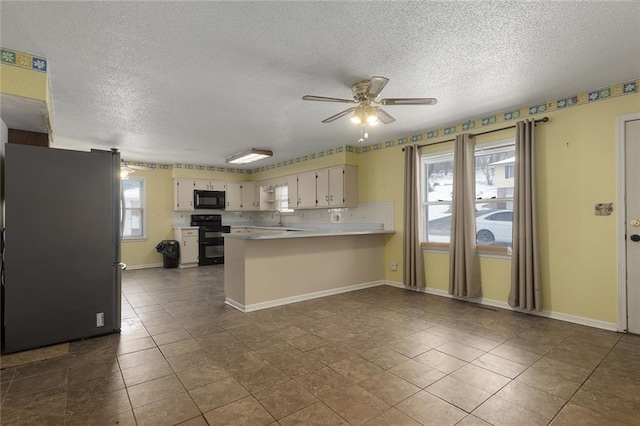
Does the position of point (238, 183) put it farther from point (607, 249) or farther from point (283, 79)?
point (607, 249)

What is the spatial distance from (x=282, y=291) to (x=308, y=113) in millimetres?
2331

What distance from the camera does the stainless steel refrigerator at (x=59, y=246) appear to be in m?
2.78

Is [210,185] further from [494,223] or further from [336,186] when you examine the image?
[494,223]

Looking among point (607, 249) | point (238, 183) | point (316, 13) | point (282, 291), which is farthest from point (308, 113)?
point (238, 183)

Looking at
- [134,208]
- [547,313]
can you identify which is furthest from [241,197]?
[547,313]

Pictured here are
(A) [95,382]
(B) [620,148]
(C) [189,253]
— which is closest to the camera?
(A) [95,382]

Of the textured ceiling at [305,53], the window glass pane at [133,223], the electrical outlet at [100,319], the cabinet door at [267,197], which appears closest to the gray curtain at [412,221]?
the textured ceiling at [305,53]

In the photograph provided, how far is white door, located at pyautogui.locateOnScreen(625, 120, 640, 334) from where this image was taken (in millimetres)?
3121

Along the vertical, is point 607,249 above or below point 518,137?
below

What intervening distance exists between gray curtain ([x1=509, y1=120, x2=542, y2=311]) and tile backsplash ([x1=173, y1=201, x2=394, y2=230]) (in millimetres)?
1972

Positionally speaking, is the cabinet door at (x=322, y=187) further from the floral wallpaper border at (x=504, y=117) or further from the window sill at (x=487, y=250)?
the window sill at (x=487, y=250)

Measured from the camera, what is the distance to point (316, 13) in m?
2.00

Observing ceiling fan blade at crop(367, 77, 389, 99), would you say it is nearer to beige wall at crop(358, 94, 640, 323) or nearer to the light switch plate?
beige wall at crop(358, 94, 640, 323)

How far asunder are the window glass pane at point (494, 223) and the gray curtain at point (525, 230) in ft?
1.03
